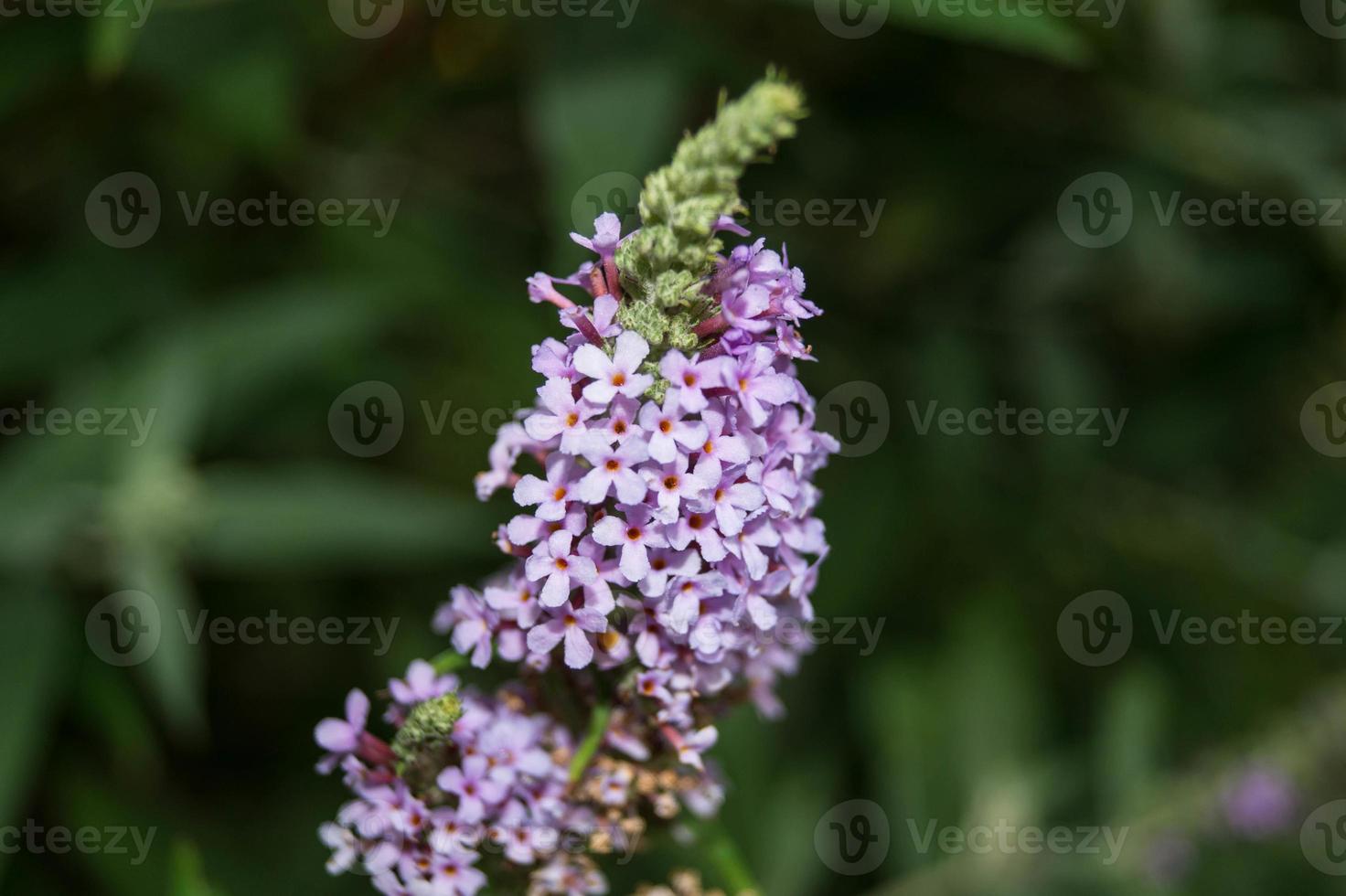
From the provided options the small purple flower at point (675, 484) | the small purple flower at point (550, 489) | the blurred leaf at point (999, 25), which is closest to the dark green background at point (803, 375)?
the blurred leaf at point (999, 25)

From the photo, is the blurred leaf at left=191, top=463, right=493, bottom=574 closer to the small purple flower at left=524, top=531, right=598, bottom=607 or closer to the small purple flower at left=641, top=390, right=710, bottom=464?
the small purple flower at left=524, top=531, right=598, bottom=607

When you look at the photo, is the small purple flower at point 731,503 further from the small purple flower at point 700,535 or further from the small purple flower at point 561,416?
the small purple flower at point 561,416

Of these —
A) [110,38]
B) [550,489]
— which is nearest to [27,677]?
[110,38]

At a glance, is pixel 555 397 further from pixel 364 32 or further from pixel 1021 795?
pixel 1021 795

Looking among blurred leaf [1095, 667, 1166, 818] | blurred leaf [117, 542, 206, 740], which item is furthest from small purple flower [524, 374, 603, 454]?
blurred leaf [1095, 667, 1166, 818]

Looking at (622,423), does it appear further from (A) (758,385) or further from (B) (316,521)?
(B) (316,521)

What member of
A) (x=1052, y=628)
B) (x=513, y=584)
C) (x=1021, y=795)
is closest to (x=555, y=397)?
(x=513, y=584)
